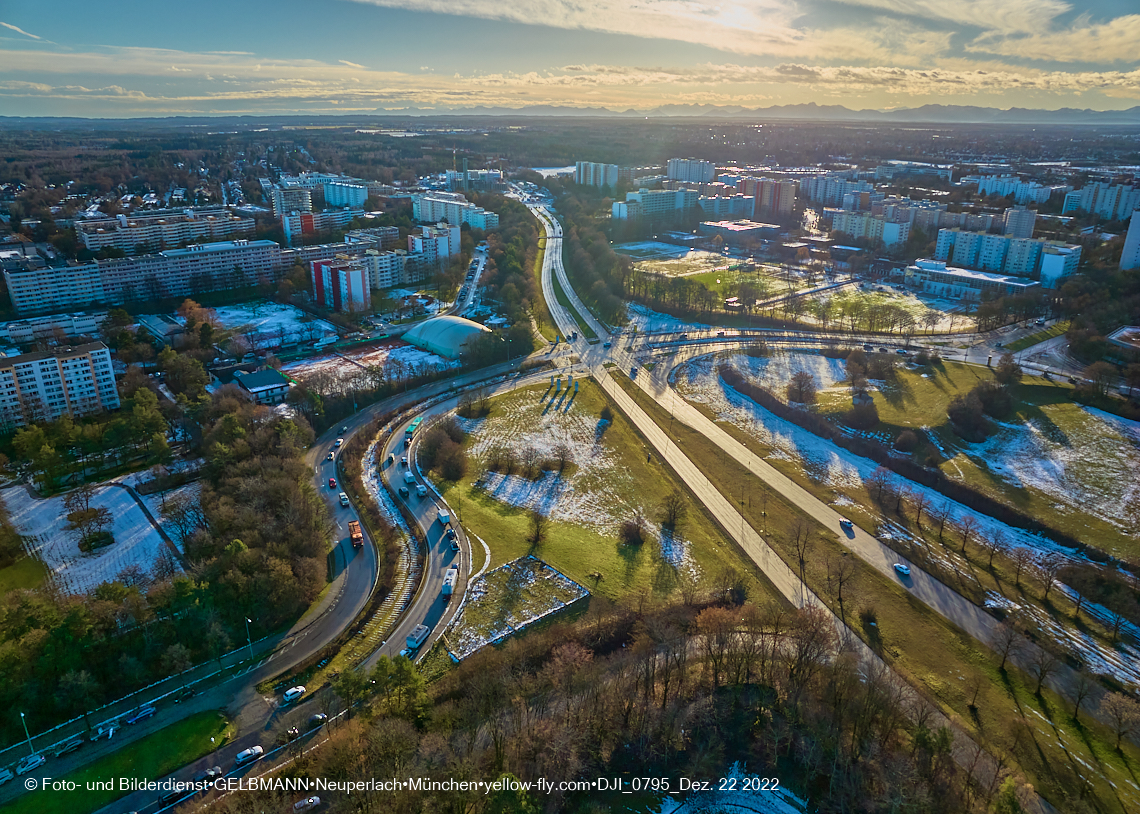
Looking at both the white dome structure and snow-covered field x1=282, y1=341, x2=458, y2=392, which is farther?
the white dome structure

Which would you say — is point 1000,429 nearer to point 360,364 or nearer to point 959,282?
point 959,282

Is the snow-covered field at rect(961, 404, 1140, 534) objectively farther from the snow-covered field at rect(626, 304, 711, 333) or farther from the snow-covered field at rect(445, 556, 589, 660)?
the snow-covered field at rect(626, 304, 711, 333)

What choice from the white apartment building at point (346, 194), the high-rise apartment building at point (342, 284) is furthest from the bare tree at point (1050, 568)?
the white apartment building at point (346, 194)

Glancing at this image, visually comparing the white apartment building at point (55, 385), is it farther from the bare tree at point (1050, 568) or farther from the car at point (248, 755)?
the bare tree at point (1050, 568)

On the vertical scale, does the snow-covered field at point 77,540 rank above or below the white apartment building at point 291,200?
below

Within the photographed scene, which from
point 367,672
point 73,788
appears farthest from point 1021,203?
point 73,788

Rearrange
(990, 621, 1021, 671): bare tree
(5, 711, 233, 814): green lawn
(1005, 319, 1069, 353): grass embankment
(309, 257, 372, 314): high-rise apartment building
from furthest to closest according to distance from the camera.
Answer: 1. (309, 257, 372, 314): high-rise apartment building
2. (1005, 319, 1069, 353): grass embankment
3. (990, 621, 1021, 671): bare tree
4. (5, 711, 233, 814): green lawn

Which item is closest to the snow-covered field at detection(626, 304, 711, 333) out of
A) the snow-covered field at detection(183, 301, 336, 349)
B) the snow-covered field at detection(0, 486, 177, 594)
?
the snow-covered field at detection(183, 301, 336, 349)

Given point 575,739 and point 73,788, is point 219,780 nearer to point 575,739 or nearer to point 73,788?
point 73,788
